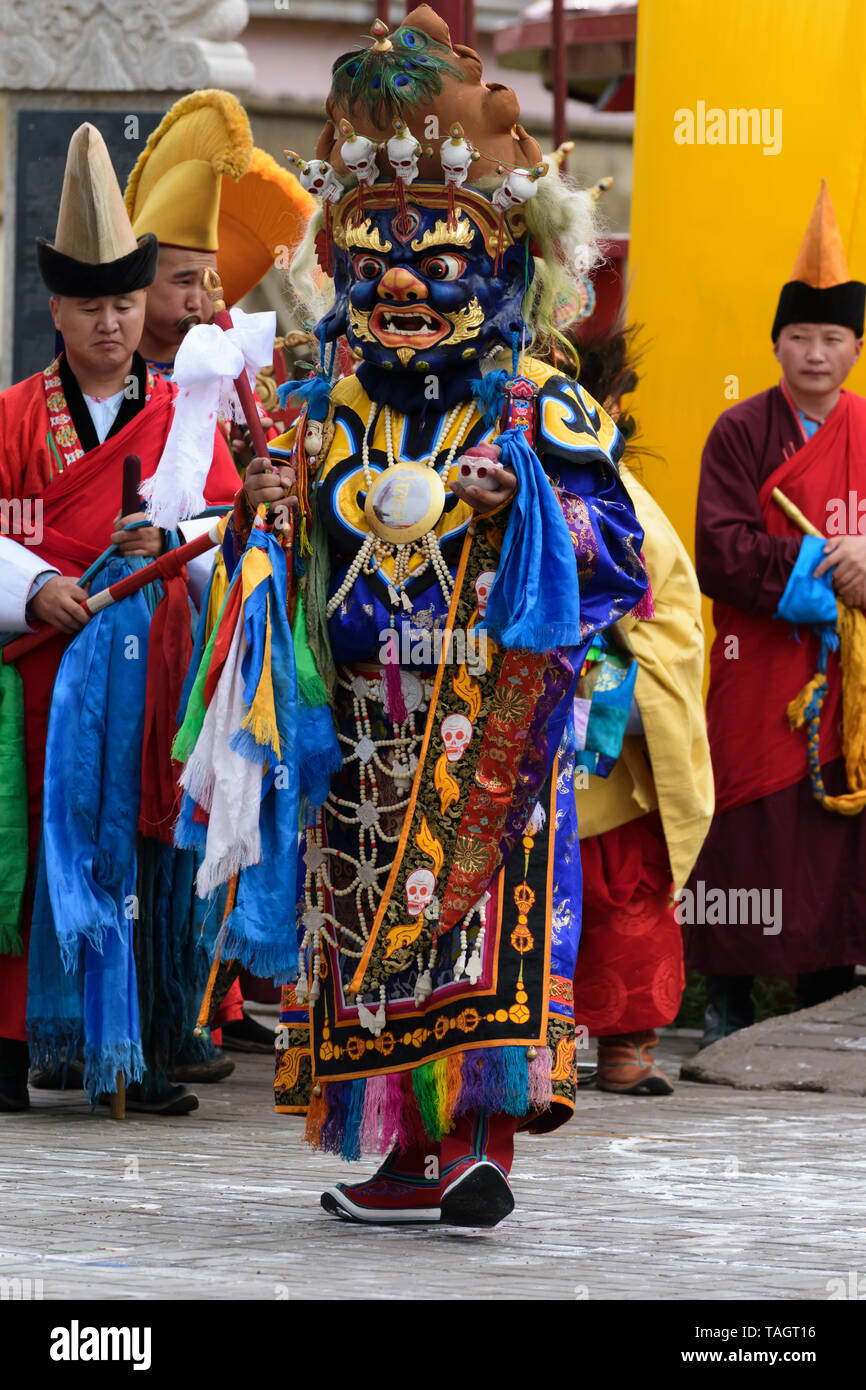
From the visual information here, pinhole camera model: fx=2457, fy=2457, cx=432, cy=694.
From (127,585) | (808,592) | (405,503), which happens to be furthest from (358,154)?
(808,592)

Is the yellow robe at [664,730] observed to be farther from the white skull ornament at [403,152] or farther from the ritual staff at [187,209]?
the white skull ornament at [403,152]

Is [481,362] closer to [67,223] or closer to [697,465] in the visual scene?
[67,223]

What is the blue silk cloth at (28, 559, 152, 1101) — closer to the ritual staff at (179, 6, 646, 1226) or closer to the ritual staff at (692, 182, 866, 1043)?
the ritual staff at (179, 6, 646, 1226)

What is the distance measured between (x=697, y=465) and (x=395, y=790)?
3878mm

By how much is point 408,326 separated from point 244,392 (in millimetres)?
332

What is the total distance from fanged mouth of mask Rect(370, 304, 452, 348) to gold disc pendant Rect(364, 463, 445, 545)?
0.24m

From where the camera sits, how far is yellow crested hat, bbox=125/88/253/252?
6.52 m

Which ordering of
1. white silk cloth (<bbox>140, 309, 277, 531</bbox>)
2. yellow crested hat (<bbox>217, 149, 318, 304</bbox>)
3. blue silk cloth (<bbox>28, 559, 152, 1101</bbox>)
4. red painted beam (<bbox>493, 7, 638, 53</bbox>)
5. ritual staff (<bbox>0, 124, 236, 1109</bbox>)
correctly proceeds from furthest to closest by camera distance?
red painted beam (<bbox>493, 7, 638, 53</bbox>), yellow crested hat (<bbox>217, 149, 318, 304</bbox>), ritual staff (<bbox>0, 124, 236, 1109</bbox>), blue silk cloth (<bbox>28, 559, 152, 1101</bbox>), white silk cloth (<bbox>140, 309, 277, 531</bbox>)

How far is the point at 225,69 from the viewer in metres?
8.84

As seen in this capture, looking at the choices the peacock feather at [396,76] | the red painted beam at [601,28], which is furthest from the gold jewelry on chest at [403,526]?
the red painted beam at [601,28]

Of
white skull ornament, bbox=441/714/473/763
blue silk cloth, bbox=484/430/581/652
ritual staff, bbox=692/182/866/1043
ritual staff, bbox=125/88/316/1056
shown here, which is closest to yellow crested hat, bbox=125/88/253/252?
ritual staff, bbox=125/88/316/1056

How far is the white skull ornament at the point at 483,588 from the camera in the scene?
4379 millimetres

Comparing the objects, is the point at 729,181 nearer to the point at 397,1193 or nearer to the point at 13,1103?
the point at 13,1103

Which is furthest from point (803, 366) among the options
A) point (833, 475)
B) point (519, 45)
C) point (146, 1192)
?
point (519, 45)
